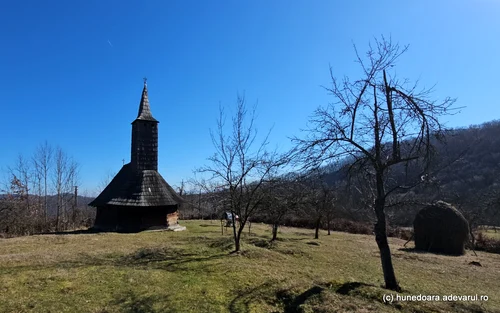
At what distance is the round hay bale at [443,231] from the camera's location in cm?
1655

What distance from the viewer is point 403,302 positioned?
5.94 metres

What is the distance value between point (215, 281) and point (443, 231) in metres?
14.4

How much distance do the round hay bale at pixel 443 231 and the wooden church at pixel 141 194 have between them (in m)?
14.9

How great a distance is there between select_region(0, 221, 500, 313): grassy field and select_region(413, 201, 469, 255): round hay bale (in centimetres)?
453

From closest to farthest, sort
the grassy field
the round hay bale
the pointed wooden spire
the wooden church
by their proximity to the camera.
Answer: the grassy field → the round hay bale → the wooden church → the pointed wooden spire

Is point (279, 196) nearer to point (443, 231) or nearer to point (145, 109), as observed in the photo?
point (443, 231)

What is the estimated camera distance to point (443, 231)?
16.7 m

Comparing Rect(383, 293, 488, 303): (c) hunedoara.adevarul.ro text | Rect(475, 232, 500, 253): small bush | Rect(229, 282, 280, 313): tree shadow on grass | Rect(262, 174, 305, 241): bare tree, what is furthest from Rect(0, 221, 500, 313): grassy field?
Rect(475, 232, 500, 253): small bush

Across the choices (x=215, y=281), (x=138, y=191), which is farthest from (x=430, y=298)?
(x=138, y=191)

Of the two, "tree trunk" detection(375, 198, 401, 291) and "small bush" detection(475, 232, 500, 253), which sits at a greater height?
"tree trunk" detection(375, 198, 401, 291)

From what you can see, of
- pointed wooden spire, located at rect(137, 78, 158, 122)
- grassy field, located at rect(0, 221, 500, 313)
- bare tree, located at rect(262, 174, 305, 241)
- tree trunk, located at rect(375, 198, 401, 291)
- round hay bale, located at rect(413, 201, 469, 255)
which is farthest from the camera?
pointed wooden spire, located at rect(137, 78, 158, 122)

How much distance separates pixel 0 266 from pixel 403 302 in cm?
1017

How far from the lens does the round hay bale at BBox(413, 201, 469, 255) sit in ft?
54.3

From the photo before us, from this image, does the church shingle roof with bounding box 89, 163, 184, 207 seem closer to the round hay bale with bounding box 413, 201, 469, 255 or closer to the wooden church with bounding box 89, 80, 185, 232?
the wooden church with bounding box 89, 80, 185, 232
